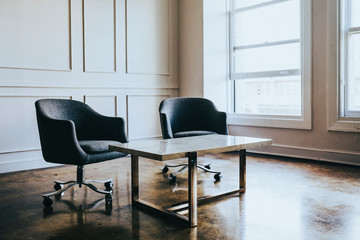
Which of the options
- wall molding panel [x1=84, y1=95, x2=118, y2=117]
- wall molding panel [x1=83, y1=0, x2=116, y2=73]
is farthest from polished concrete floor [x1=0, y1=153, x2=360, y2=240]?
wall molding panel [x1=83, y1=0, x2=116, y2=73]

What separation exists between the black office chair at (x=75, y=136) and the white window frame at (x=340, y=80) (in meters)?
2.53

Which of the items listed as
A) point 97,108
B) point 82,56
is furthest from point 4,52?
point 97,108

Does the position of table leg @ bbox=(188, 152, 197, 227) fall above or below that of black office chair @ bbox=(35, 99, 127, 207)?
below

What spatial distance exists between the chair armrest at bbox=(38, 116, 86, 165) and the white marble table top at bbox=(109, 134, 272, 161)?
0.30 meters

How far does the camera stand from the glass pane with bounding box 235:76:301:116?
4805 millimetres

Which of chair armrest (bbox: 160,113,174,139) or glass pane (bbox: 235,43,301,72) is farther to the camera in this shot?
glass pane (bbox: 235,43,301,72)

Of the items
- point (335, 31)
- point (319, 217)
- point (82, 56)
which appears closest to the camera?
point (319, 217)

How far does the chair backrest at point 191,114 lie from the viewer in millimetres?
4055

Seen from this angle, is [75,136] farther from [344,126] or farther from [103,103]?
[344,126]

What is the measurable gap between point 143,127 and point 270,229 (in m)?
3.24

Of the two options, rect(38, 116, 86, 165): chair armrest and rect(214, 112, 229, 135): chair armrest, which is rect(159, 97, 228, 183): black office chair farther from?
rect(38, 116, 86, 165): chair armrest

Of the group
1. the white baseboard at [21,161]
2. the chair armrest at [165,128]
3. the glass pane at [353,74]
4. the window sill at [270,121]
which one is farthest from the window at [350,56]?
the white baseboard at [21,161]

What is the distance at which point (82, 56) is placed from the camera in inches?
179

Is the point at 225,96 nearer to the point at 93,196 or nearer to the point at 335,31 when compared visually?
the point at 335,31
